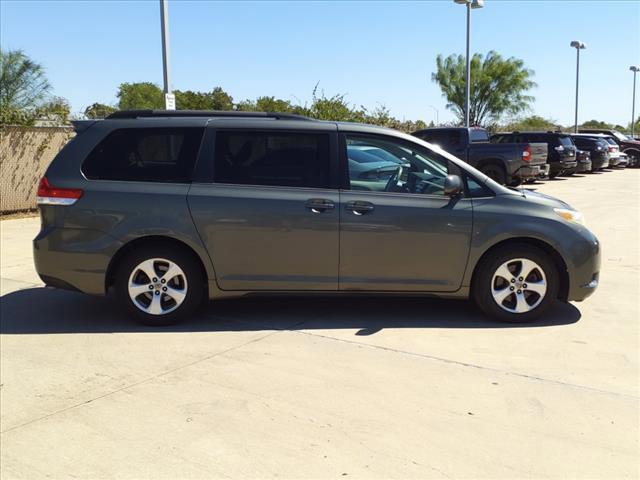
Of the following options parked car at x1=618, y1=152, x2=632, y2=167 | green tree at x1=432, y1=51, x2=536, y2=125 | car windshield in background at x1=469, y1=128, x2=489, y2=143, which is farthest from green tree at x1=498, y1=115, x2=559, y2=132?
car windshield in background at x1=469, y1=128, x2=489, y2=143

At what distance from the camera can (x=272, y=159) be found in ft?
17.9

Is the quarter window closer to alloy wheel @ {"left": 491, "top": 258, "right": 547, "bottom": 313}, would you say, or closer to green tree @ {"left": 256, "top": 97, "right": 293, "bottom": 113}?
alloy wheel @ {"left": 491, "top": 258, "right": 547, "bottom": 313}

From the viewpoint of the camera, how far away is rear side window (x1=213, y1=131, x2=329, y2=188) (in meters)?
5.45

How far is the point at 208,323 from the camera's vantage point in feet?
18.4

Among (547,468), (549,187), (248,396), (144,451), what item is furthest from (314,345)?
(549,187)

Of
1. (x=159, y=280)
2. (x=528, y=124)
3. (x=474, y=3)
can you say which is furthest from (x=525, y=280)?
(x=528, y=124)

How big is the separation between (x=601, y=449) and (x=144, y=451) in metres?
2.46

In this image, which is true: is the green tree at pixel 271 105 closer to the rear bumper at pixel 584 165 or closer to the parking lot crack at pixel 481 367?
the rear bumper at pixel 584 165

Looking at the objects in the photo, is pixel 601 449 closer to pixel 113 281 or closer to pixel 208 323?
pixel 208 323

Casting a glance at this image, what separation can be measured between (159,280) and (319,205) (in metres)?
1.55

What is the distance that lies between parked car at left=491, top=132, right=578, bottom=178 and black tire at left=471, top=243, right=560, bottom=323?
61.0 feet

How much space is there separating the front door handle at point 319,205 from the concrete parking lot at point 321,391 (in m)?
1.03

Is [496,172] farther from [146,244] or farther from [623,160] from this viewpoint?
[623,160]

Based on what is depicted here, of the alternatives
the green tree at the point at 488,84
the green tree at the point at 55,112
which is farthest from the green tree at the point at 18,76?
the green tree at the point at 488,84
